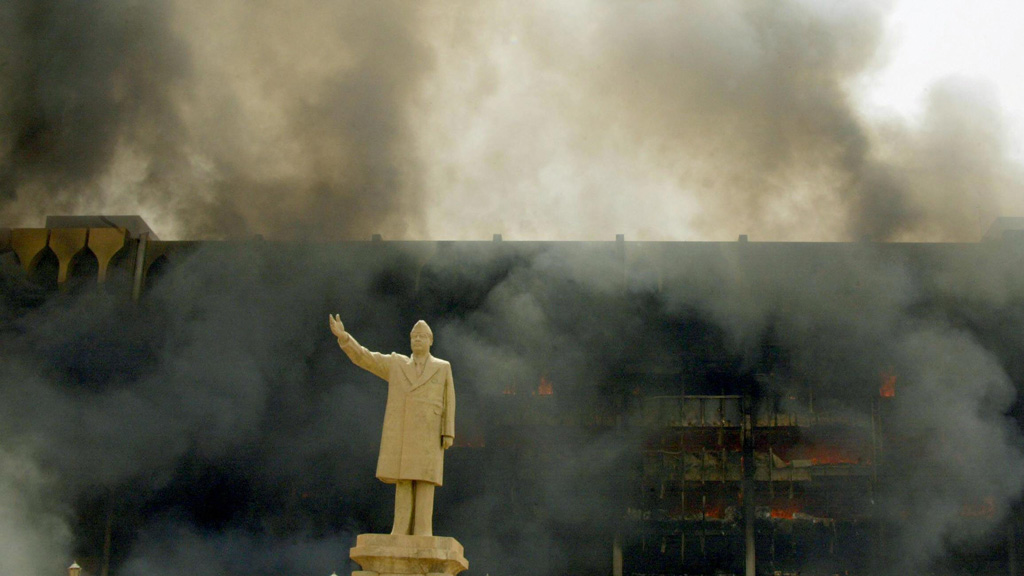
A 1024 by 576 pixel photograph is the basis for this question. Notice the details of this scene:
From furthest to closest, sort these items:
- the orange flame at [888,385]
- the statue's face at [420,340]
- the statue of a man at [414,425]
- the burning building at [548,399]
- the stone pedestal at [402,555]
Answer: the orange flame at [888,385]
the burning building at [548,399]
the statue's face at [420,340]
the statue of a man at [414,425]
the stone pedestal at [402,555]

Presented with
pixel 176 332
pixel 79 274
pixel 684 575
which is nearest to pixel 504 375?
pixel 684 575

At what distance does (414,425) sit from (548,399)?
583 inches

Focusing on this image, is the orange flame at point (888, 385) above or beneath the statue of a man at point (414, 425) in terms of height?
above

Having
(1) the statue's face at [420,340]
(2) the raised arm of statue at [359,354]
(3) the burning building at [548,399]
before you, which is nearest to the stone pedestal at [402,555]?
(2) the raised arm of statue at [359,354]

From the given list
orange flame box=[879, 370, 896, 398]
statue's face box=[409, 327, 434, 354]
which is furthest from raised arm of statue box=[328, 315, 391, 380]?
orange flame box=[879, 370, 896, 398]

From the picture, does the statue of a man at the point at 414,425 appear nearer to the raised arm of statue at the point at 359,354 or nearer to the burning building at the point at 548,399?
the raised arm of statue at the point at 359,354

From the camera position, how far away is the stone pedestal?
760 cm

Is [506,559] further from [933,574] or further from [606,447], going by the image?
[933,574]

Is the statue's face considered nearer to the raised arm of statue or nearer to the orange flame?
the raised arm of statue

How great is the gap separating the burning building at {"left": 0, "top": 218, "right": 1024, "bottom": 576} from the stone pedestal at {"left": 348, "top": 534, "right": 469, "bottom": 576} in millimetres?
14935

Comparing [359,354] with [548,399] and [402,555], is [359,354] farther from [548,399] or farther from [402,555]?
[548,399]

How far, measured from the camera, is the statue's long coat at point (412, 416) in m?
8.22

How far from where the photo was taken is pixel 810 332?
73.1 feet

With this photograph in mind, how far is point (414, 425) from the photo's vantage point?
8.30m
